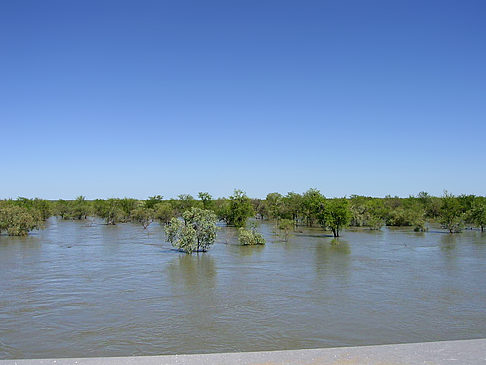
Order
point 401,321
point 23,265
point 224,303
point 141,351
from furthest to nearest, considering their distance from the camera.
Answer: point 23,265 → point 224,303 → point 401,321 → point 141,351

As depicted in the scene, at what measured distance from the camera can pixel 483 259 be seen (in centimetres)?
2808

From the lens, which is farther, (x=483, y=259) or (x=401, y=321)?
(x=483, y=259)

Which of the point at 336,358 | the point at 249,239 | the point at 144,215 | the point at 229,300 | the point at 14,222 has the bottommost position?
the point at 229,300

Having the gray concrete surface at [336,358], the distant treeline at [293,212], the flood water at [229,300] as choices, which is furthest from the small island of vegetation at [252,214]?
the gray concrete surface at [336,358]

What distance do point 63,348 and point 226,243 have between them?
81.6 feet

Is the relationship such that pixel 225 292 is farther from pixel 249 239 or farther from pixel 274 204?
pixel 274 204

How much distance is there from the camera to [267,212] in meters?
81.2

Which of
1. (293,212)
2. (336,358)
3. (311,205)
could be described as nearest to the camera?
(336,358)

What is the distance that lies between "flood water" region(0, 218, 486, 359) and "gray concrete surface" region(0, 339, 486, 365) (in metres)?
3.53

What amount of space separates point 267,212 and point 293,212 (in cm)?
1924

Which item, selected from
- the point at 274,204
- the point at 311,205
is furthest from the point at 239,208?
the point at 274,204

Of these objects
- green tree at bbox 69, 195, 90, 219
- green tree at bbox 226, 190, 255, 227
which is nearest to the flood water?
green tree at bbox 226, 190, 255, 227

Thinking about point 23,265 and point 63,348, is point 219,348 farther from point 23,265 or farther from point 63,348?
point 23,265

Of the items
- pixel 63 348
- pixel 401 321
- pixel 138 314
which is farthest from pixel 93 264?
pixel 401 321
